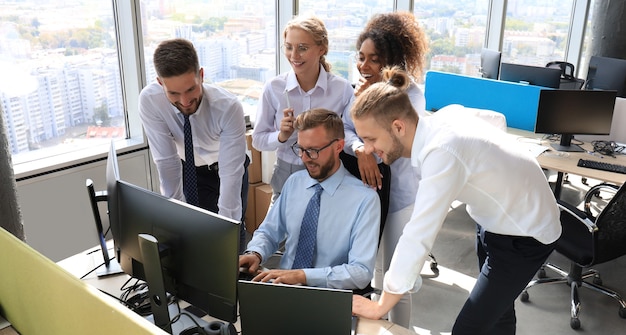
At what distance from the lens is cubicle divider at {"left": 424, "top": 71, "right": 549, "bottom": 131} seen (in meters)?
4.20

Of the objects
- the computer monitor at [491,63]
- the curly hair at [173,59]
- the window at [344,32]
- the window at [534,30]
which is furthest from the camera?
the window at [534,30]

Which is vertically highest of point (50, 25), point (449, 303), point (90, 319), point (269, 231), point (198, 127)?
point (50, 25)

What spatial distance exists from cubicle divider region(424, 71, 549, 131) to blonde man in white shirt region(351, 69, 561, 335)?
103 inches

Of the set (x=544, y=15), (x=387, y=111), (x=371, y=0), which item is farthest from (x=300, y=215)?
(x=544, y=15)

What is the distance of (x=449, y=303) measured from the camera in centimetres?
307

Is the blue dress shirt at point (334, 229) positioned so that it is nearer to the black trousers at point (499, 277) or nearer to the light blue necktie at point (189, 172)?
the black trousers at point (499, 277)

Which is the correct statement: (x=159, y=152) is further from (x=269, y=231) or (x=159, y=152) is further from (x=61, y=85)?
(x=61, y=85)

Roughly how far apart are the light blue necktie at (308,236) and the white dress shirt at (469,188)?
42 cm

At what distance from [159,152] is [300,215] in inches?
29.3

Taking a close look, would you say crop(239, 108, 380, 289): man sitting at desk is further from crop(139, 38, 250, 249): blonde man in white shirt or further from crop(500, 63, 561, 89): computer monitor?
crop(500, 63, 561, 89): computer monitor

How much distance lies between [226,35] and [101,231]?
257cm

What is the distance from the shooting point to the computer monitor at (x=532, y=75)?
455cm

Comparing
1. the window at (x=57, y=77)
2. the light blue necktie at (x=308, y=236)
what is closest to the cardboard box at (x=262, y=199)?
the window at (x=57, y=77)

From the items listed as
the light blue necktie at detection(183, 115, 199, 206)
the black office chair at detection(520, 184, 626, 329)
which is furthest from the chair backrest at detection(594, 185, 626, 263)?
the light blue necktie at detection(183, 115, 199, 206)
